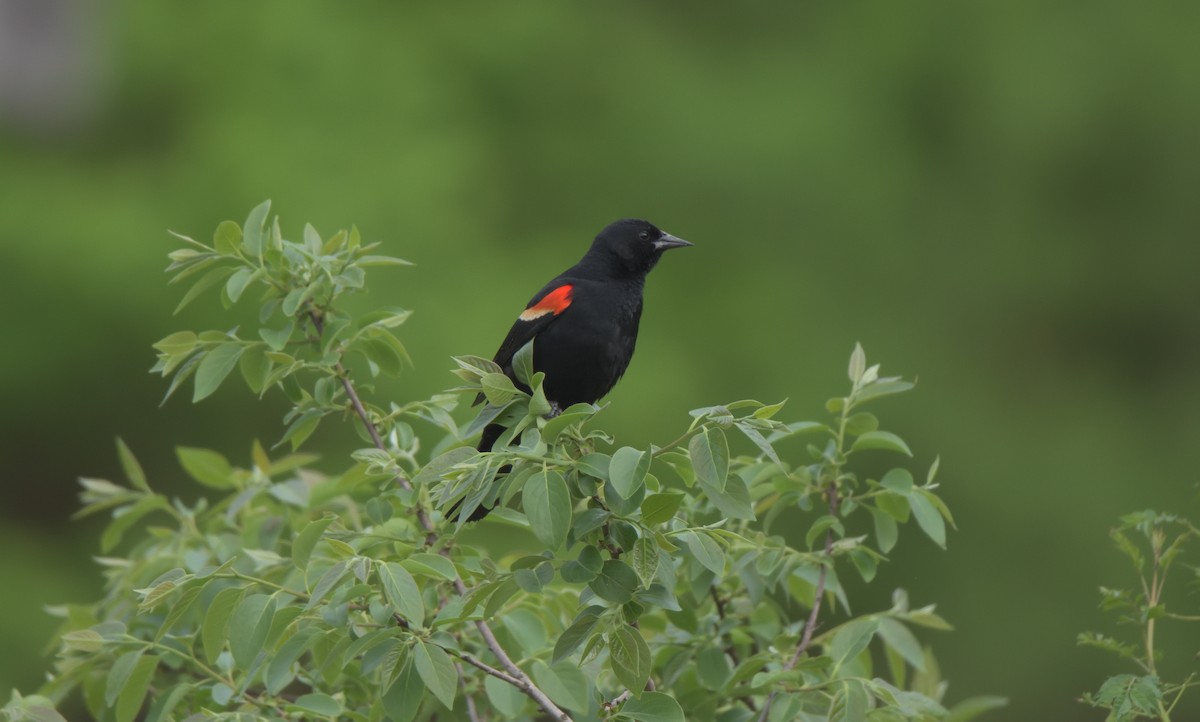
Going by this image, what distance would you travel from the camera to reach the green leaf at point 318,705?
1.80 metres

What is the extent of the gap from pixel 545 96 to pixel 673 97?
Answer: 0.79 metres

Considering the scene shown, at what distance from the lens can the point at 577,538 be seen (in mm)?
1694

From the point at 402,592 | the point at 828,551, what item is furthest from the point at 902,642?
the point at 402,592

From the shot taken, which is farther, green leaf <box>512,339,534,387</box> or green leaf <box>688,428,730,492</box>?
green leaf <box>512,339,534,387</box>

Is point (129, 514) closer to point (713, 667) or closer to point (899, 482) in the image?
point (713, 667)

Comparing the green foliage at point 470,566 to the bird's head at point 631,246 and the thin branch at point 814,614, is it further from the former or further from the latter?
the bird's head at point 631,246

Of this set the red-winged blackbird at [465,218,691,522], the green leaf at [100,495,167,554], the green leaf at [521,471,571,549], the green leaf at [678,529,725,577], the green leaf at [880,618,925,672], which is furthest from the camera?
the red-winged blackbird at [465,218,691,522]

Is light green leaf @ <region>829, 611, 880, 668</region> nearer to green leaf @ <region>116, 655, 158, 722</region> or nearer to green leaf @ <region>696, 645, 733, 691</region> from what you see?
green leaf @ <region>696, 645, 733, 691</region>

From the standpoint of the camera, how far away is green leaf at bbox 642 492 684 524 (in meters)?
1.64

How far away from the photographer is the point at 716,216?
25.6 feet

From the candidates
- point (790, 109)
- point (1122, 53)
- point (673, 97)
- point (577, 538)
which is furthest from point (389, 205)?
point (577, 538)

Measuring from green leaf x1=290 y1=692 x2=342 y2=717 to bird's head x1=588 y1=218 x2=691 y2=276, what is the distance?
4.94 ft

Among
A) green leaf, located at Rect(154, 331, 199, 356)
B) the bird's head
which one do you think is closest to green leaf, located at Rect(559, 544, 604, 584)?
green leaf, located at Rect(154, 331, 199, 356)

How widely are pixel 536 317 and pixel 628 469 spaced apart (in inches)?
53.9
